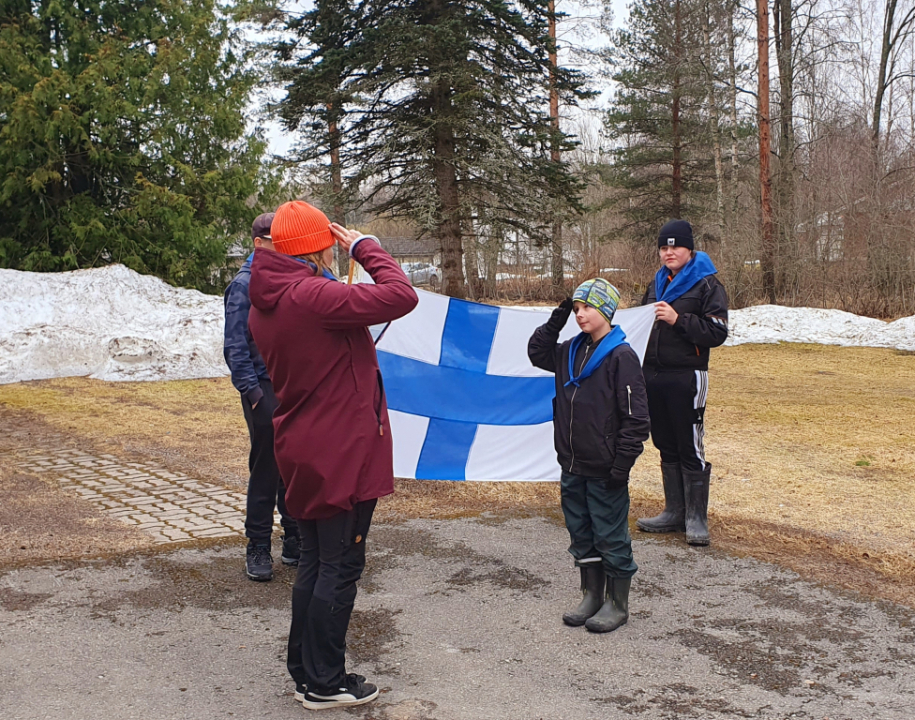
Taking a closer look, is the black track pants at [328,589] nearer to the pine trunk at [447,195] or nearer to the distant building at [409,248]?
the pine trunk at [447,195]

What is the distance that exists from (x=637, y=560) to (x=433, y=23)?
Answer: 19.6 meters

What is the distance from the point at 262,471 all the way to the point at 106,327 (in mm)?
12743

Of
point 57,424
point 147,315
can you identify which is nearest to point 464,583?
point 57,424

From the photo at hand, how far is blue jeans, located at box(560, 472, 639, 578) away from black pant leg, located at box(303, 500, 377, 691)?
1358mm

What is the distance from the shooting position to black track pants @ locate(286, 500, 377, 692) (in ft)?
11.7

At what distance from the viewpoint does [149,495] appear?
293 inches

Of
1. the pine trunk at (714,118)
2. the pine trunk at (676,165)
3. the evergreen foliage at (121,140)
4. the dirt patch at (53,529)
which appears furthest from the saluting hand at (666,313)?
the pine trunk at (676,165)

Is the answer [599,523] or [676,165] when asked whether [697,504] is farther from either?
[676,165]

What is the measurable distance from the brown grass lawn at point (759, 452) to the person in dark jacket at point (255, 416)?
5.23 feet

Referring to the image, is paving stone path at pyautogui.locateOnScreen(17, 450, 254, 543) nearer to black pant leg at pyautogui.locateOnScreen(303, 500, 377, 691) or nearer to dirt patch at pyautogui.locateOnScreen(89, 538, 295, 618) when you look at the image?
dirt patch at pyautogui.locateOnScreen(89, 538, 295, 618)

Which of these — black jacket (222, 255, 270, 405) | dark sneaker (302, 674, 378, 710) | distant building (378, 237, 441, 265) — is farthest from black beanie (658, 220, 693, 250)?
distant building (378, 237, 441, 265)

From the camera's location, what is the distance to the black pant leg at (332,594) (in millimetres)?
3570

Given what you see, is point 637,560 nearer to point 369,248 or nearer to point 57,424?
point 369,248

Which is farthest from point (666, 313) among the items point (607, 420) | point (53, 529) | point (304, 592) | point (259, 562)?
point (53, 529)
